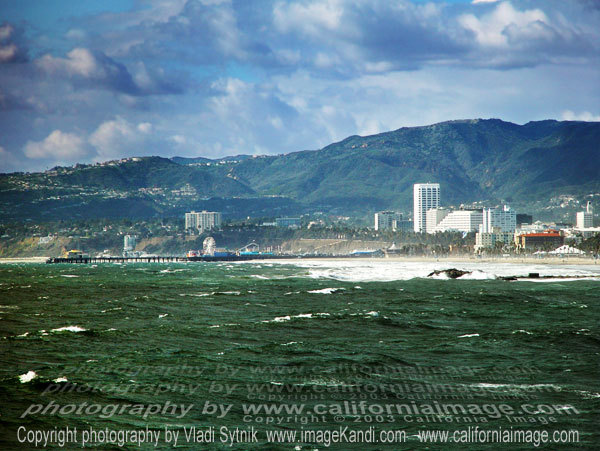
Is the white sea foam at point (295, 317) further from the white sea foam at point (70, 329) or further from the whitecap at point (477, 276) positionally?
the whitecap at point (477, 276)

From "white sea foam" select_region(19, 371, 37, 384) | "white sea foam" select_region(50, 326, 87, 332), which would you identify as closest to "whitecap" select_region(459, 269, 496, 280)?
"white sea foam" select_region(50, 326, 87, 332)

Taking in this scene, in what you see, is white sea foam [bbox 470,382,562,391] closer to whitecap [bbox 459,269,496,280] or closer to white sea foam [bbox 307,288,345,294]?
white sea foam [bbox 307,288,345,294]

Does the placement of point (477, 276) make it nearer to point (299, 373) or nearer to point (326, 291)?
point (326, 291)

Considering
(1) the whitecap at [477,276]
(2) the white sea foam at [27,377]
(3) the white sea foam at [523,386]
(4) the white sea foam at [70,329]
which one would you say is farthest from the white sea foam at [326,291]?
(3) the white sea foam at [523,386]

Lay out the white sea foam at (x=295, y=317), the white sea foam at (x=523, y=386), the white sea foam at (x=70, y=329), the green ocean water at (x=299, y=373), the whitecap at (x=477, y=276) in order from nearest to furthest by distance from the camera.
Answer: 1. the green ocean water at (x=299, y=373)
2. the white sea foam at (x=523, y=386)
3. the white sea foam at (x=70, y=329)
4. the white sea foam at (x=295, y=317)
5. the whitecap at (x=477, y=276)

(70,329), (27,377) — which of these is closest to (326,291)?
(70,329)

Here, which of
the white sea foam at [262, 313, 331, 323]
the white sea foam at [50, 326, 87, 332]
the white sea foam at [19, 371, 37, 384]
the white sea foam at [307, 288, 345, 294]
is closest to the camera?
the white sea foam at [19, 371, 37, 384]
